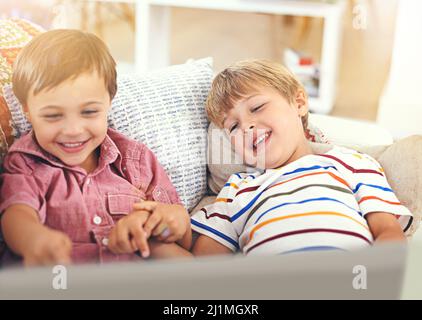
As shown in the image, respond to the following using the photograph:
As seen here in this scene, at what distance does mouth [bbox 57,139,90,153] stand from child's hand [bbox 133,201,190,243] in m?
0.08

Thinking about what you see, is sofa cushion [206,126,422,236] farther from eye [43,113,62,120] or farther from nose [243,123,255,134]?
eye [43,113,62,120]

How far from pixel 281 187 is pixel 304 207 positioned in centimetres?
5

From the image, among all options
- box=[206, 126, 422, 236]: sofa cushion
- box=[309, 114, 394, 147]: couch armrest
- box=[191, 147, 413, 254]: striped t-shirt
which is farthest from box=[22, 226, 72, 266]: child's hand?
box=[309, 114, 394, 147]: couch armrest

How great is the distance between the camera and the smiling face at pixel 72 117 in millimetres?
557

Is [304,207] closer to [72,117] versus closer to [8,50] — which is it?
[72,117]

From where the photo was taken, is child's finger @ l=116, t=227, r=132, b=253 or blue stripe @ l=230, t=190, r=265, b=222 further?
blue stripe @ l=230, t=190, r=265, b=222

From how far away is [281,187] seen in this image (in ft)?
2.38

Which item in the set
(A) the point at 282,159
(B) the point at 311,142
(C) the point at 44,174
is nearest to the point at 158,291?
(C) the point at 44,174

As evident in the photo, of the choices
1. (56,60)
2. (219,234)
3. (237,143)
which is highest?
(56,60)

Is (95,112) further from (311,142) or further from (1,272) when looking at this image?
(311,142)

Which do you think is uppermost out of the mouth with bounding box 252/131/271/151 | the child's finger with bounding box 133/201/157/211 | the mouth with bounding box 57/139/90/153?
the mouth with bounding box 57/139/90/153

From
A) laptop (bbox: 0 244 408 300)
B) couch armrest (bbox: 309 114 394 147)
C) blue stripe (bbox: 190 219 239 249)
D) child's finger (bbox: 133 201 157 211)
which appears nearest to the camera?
laptop (bbox: 0 244 408 300)

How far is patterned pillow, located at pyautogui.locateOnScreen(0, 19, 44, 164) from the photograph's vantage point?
66cm

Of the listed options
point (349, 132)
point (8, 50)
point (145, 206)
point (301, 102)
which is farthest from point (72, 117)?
point (349, 132)
